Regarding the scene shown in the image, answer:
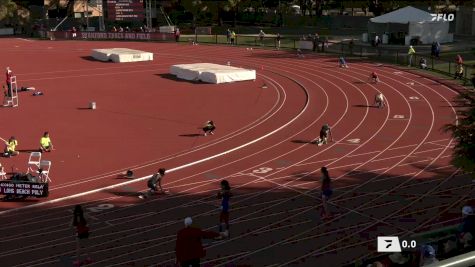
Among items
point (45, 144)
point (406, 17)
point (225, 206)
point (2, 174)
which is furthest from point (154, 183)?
point (406, 17)

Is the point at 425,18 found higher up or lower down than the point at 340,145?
higher up

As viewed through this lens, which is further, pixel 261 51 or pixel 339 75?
pixel 261 51

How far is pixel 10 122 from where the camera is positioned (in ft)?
99.1

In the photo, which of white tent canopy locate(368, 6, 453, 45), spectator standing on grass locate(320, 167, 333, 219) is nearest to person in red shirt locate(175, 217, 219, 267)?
spectator standing on grass locate(320, 167, 333, 219)

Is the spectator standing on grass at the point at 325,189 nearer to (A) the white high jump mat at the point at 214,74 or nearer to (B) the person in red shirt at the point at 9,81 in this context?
(B) the person in red shirt at the point at 9,81

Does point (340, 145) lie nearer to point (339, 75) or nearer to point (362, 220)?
point (362, 220)

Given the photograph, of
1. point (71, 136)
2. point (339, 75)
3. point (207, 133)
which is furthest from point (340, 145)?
point (339, 75)

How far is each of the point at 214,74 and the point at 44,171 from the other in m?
20.4

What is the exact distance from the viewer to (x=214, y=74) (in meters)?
40.8

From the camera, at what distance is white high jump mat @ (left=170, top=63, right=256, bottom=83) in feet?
135

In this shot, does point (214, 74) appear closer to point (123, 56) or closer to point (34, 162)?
point (123, 56)

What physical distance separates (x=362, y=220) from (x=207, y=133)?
39.6ft

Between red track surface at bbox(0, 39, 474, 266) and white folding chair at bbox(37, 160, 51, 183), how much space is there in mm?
343

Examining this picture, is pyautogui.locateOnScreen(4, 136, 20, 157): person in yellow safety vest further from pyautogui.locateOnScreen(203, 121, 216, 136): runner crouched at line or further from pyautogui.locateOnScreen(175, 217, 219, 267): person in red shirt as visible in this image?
pyautogui.locateOnScreen(175, 217, 219, 267): person in red shirt
